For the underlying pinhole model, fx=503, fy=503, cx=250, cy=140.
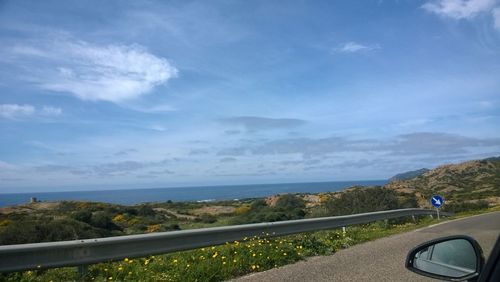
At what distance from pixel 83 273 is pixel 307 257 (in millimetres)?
5171

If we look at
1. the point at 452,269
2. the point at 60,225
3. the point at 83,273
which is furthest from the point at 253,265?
the point at 452,269

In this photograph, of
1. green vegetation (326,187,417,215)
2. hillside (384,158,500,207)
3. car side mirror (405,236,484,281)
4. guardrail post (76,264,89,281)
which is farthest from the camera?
hillside (384,158,500,207)

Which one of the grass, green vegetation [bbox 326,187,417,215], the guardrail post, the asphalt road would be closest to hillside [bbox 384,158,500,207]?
green vegetation [bbox 326,187,417,215]

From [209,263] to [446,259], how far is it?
6.33 meters

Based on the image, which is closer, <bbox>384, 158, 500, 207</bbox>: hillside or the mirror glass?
the mirror glass

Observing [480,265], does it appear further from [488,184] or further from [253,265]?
A: [488,184]

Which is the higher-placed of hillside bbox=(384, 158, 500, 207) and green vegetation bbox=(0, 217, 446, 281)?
hillside bbox=(384, 158, 500, 207)

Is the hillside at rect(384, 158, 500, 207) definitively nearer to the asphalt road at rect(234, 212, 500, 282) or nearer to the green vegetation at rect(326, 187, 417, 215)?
the green vegetation at rect(326, 187, 417, 215)

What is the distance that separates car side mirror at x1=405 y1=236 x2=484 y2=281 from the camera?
2.82 meters

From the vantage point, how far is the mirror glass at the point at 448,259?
113 inches

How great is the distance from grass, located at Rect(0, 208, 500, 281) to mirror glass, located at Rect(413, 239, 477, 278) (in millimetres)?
5428

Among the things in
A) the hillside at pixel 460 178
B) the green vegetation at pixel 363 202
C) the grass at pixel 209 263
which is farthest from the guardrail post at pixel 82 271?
the hillside at pixel 460 178

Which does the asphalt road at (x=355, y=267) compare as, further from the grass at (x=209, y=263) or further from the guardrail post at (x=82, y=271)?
the guardrail post at (x=82, y=271)

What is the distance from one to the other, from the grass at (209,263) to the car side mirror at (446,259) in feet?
17.8
